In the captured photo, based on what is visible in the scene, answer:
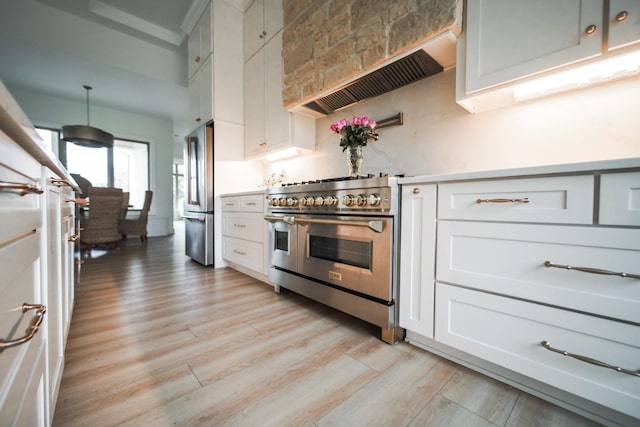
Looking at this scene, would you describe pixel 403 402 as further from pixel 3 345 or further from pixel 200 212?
pixel 200 212

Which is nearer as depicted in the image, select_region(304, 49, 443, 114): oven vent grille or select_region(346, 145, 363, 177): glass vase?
select_region(304, 49, 443, 114): oven vent grille

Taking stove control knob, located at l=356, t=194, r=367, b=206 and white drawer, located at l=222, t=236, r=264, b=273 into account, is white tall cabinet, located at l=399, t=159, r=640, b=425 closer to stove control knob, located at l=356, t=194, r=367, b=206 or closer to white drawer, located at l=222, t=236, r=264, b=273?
stove control knob, located at l=356, t=194, r=367, b=206

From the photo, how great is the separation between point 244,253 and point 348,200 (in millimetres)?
1477

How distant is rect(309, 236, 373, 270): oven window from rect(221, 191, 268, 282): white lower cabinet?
2.31ft

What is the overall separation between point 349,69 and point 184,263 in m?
2.84

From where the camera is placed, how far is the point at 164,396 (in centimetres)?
92

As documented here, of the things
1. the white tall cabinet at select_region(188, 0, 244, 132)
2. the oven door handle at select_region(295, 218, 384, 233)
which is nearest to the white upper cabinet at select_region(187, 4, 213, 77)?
the white tall cabinet at select_region(188, 0, 244, 132)

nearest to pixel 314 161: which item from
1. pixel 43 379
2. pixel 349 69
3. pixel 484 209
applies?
pixel 349 69

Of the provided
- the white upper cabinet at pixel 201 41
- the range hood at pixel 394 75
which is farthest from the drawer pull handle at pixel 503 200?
the white upper cabinet at pixel 201 41

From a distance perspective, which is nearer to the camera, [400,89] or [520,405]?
[520,405]

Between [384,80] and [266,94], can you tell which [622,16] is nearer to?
[384,80]

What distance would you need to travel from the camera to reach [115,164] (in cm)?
564

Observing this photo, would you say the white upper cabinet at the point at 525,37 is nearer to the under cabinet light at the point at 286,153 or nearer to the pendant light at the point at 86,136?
the under cabinet light at the point at 286,153

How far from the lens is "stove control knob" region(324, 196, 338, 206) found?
59.2 inches
